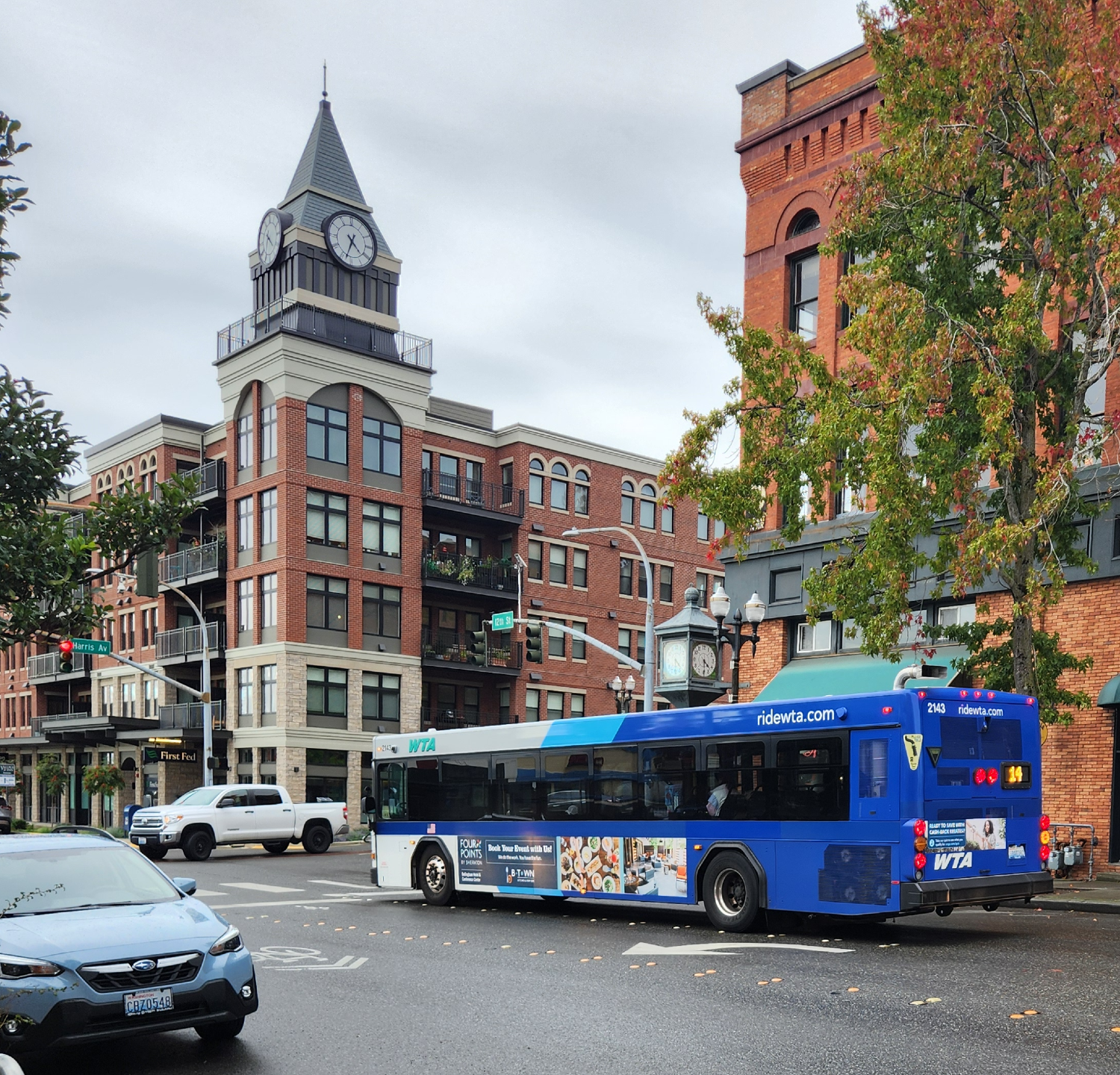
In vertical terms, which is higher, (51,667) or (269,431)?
(269,431)

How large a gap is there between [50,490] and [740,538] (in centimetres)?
1225

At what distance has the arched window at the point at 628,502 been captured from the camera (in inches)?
2429

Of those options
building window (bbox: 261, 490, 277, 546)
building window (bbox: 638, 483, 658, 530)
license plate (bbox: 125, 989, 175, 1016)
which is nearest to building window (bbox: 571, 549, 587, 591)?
building window (bbox: 638, 483, 658, 530)

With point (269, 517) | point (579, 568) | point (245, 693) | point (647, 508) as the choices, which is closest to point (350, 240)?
point (269, 517)

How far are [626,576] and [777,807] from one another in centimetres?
4732

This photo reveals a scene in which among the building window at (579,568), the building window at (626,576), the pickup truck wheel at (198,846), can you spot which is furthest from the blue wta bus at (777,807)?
the building window at (626,576)

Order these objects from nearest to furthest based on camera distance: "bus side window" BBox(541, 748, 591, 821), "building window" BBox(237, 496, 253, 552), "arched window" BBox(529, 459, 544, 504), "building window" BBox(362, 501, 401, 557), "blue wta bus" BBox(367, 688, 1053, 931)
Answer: "blue wta bus" BBox(367, 688, 1053, 931)
"bus side window" BBox(541, 748, 591, 821)
"building window" BBox(237, 496, 253, 552)
"building window" BBox(362, 501, 401, 557)
"arched window" BBox(529, 459, 544, 504)

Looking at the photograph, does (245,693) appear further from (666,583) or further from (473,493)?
(666,583)

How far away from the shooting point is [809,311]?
96.8 ft

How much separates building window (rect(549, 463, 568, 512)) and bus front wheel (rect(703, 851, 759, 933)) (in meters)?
43.9

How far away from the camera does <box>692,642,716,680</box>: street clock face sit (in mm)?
23344

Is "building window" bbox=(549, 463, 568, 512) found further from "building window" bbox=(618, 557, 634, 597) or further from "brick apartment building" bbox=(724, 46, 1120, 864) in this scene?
"brick apartment building" bbox=(724, 46, 1120, 864)

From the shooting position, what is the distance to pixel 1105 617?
74.2 ft

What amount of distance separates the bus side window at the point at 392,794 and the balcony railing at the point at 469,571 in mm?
32673
